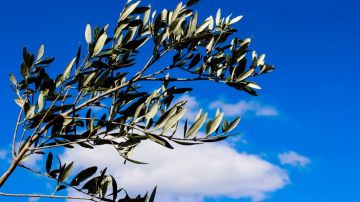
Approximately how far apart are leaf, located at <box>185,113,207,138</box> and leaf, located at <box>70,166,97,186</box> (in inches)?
41.2

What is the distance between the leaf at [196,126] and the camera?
15.5 ft

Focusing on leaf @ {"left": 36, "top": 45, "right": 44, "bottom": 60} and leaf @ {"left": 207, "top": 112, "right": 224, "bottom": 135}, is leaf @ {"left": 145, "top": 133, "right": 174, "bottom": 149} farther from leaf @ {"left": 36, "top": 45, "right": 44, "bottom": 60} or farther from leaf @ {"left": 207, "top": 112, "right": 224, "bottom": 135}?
leaf @ {"left": 36, "top": 45, "right": 44, "bottom": 60}

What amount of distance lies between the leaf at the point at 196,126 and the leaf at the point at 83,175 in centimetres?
105

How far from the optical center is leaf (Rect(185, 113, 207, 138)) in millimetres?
4723

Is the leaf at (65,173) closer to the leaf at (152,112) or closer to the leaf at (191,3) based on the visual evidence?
the leaf at (152,112)

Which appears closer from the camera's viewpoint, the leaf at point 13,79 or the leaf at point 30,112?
the leaf at point 30,112

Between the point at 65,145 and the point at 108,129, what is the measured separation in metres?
0.45

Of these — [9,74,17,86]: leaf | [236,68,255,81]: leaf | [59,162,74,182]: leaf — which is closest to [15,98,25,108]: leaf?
[9,74,17,86]: leaf

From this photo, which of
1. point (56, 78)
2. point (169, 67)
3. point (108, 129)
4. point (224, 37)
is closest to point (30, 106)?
point (56, 78)

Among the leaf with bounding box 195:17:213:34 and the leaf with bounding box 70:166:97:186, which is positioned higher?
the leaf with bounding box 195:17:213:34

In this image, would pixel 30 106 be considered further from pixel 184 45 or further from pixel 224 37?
pixel 224 37

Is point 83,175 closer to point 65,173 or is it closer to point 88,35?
point 65,173

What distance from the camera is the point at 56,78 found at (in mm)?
5242

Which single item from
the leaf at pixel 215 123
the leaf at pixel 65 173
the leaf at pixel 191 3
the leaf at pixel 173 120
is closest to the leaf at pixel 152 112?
the leaf at pixel 173 120
